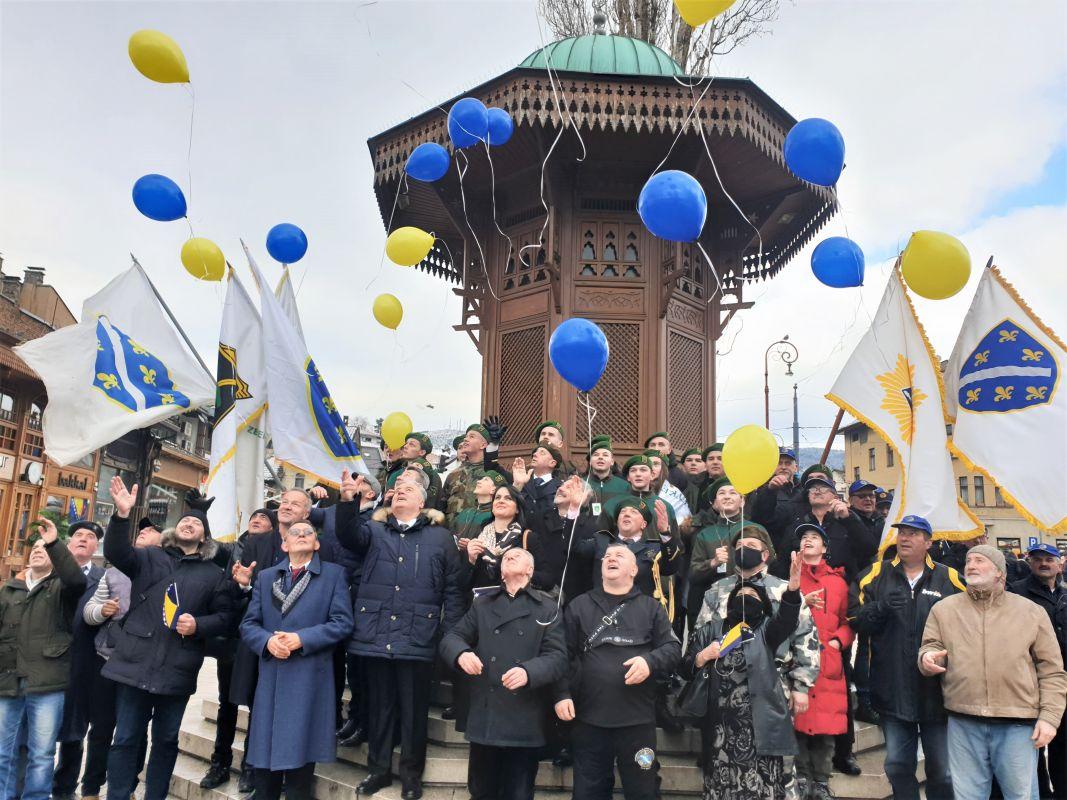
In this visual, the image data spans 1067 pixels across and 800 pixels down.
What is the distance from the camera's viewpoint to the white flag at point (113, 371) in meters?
6.00

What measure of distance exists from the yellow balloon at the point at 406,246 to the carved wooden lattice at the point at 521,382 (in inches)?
113

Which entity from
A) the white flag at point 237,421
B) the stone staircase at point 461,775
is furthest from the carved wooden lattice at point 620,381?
the stone staircase at point 461,775

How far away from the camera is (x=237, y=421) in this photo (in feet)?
20.3

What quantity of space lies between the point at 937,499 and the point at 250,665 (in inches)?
197

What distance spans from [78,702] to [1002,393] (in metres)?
7.27

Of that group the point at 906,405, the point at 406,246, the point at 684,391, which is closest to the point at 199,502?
the point at 406,246

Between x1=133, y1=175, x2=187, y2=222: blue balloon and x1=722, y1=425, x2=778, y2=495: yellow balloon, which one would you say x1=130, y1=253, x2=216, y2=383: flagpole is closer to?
x1=133, y1=175, x2=187, y2=222: blue balloon

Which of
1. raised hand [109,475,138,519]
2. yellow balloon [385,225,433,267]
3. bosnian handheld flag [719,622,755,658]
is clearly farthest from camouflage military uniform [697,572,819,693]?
yellow balloon [385,225,433,267]

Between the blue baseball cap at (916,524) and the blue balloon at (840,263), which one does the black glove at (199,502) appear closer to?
the blue baseball cap at (916,524)

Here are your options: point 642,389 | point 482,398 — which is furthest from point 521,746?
point 482,398

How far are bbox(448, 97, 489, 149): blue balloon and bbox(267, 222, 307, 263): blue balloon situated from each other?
2.00 metres

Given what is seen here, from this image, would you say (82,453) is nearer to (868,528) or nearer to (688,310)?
(868,528)

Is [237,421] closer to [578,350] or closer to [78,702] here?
[78,702]

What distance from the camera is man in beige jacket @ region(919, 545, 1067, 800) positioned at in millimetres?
3996
